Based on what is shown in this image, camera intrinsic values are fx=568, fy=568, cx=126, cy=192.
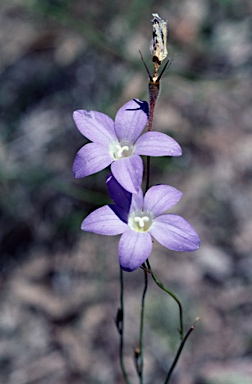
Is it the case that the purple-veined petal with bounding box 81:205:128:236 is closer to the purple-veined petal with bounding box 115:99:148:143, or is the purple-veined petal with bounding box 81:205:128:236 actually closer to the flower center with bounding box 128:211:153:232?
the flower center with bounding box 128:211:153:232

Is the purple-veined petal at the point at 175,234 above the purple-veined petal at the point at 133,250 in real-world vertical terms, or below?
above

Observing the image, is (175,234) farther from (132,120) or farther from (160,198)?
(132,120)

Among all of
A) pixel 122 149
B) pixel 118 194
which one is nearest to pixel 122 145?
pixel 122 149

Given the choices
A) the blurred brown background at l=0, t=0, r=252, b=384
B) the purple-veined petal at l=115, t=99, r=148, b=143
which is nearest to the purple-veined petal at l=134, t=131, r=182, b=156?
the purple-veined petal at l=115, t=99, r=148, b=143

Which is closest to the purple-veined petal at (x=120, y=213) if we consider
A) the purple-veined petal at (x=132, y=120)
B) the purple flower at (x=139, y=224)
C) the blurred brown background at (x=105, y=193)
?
the purple flower at (x=139, y=224)

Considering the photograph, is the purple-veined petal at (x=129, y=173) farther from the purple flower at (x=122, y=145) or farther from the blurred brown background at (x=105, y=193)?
the blurred brown background at (x=105, y=193)

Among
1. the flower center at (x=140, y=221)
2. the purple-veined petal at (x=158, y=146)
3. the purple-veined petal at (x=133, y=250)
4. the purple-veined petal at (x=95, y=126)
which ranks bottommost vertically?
the purple-veined petal at (x=133, y=250)

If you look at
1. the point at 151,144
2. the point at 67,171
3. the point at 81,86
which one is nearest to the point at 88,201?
the point at 67,171

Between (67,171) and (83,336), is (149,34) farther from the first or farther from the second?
(83,336)
